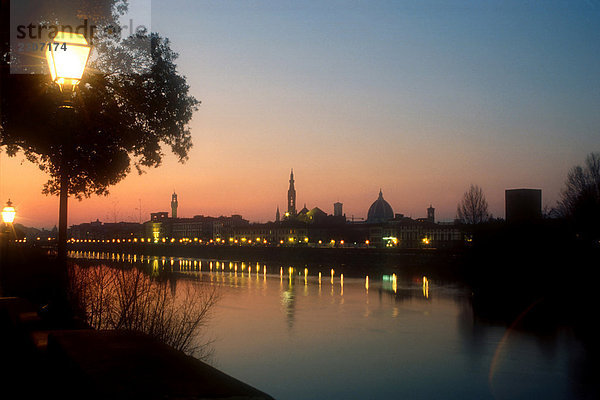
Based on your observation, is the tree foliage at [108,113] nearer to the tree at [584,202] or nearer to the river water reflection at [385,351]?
the river water reflection at [385,351]

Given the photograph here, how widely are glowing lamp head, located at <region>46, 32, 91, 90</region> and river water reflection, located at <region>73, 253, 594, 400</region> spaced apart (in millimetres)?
11542

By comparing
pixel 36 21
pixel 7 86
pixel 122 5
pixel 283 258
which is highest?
pixel 122 5

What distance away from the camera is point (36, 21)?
12.8m

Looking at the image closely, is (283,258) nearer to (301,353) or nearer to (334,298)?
(334,298)

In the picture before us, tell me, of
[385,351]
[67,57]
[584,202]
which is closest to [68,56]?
[67,57]

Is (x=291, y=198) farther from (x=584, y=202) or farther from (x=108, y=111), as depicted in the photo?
(x=108, y=111)

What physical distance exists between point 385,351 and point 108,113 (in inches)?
509

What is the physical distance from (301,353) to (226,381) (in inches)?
727

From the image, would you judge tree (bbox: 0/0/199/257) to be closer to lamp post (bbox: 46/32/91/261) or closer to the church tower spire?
lamp post (bbox: 46/32/91/261)

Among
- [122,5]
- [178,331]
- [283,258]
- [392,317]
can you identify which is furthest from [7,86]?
[283,258]

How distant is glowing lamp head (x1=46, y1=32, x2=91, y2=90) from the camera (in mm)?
7172

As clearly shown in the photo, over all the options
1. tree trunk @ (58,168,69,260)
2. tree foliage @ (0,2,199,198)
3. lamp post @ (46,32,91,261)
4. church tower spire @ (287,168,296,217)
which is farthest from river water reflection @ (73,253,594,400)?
church tower spire @ (287,168,296,217)

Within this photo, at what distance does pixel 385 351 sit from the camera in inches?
858

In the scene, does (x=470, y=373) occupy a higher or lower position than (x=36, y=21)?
lower
